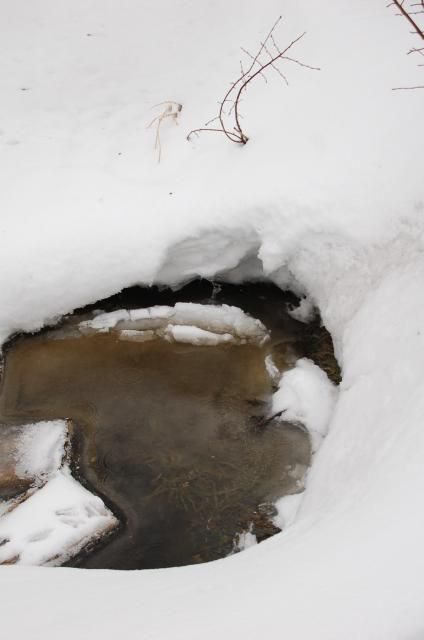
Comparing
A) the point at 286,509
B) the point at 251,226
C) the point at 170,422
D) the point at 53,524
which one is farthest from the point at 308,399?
the point at 53,524

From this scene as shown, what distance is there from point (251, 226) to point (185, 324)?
2.29 ft

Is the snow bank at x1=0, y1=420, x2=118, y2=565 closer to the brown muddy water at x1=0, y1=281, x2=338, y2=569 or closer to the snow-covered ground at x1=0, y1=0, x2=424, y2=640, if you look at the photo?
the brown muddy water at x1=0, y1=281, x2=338, y2=569

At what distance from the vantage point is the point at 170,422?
2.94 metres

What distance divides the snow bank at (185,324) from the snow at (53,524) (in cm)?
95

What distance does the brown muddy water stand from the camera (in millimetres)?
2600

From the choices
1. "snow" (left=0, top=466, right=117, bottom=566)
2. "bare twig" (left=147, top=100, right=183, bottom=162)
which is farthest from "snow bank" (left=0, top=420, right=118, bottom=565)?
"bare twig" (left=147, top=100, right=183, bottom=162)

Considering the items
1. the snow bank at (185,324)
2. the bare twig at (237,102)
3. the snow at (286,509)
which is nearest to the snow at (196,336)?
the snow bank at (185,324)

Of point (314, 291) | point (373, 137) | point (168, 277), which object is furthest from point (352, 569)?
point (373, 137)

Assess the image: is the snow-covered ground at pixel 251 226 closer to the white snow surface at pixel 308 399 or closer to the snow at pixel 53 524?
the white snow surface at pixel 308 399

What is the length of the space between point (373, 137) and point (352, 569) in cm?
228

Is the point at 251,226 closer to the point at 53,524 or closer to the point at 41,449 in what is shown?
the point at 41,449

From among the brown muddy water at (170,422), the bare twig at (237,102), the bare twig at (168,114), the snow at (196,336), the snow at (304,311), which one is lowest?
the brown muddy water at (170,422)

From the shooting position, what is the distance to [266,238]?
9.89 feet

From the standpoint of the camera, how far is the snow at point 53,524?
8.11 ft
